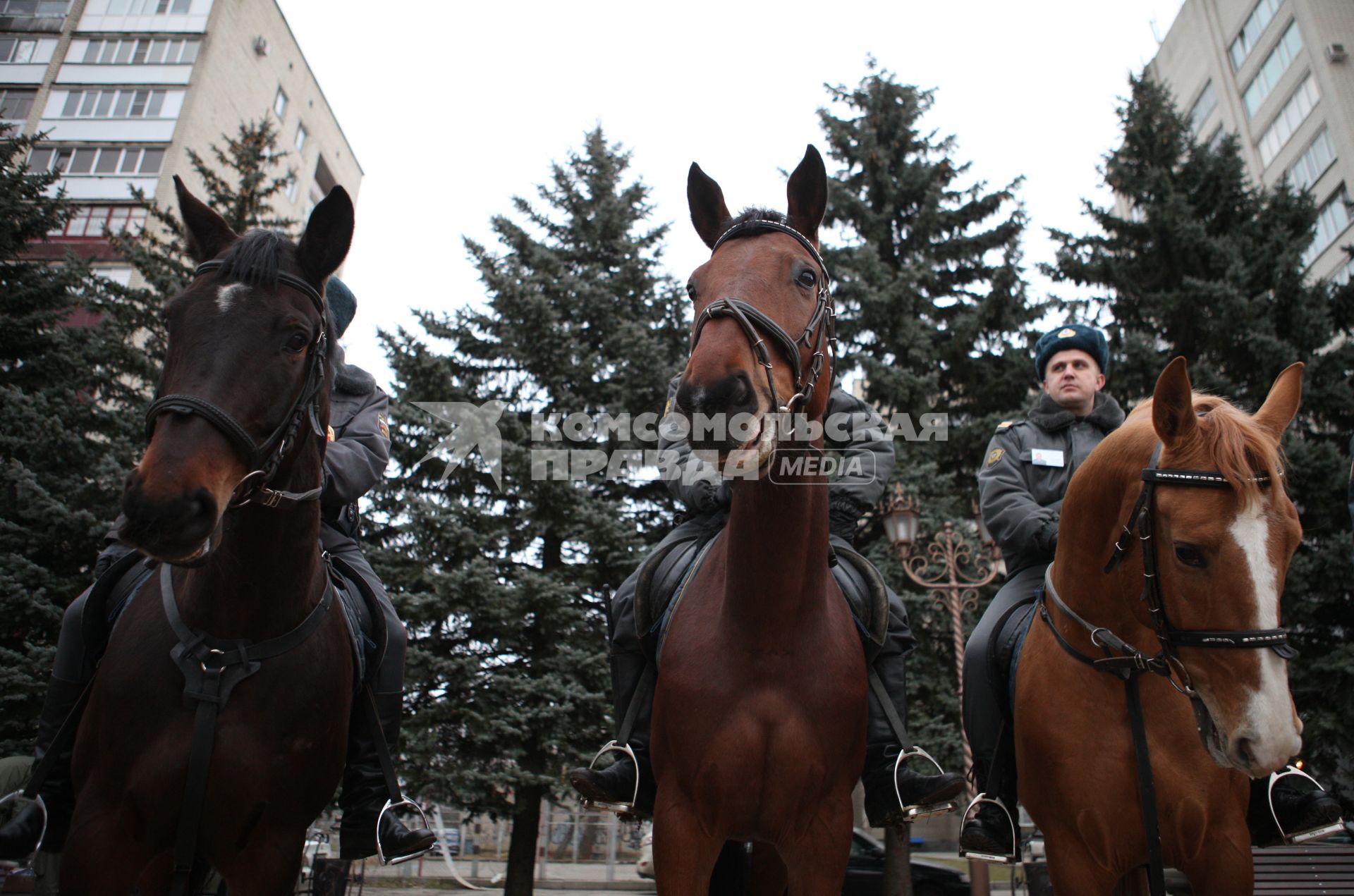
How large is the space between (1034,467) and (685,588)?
2.40m

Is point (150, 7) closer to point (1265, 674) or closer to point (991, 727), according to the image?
point (991, 727)

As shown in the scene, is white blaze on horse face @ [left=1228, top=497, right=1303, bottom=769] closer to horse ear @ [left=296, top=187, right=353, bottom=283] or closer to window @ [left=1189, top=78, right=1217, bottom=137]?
horse ear @ [left=296, top=187, right=353, bottom=283]

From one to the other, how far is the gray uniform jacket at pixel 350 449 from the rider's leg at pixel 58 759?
1.11m

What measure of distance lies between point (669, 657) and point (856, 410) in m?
1.85

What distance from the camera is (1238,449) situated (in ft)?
9.23

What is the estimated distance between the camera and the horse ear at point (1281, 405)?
312 cm

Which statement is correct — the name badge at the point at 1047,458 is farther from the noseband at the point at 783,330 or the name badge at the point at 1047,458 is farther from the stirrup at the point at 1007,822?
the noseband at the point at 783,330

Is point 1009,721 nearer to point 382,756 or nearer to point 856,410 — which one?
point 856,410

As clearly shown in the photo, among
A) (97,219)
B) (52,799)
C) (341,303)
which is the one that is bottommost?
(52,799)

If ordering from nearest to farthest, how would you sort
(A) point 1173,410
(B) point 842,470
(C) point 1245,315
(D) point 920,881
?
1. (A) point 1173,410
2. (B) point 842,470
3. (C) point 1245,315
4. (D) point 920,881

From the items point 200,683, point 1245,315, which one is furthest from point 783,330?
point 1245,315

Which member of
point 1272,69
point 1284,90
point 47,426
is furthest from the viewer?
point 1272,69

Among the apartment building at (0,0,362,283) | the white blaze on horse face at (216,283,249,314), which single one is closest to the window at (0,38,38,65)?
the apartment building at (0,0,362,283)

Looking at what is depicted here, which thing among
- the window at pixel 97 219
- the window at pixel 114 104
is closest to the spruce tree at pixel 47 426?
the window at pixel 97 219
